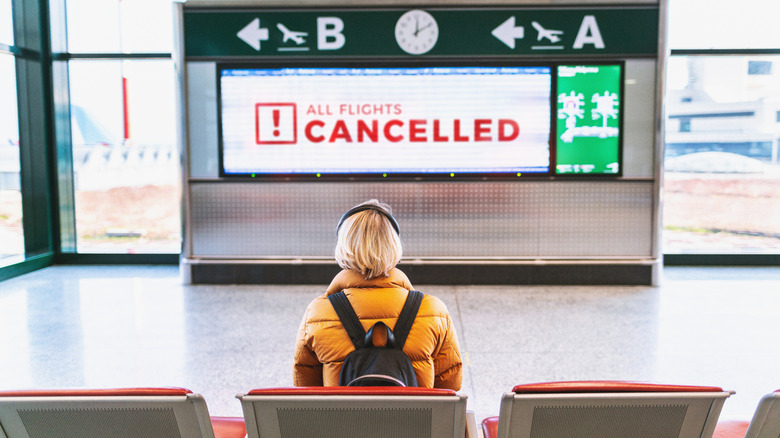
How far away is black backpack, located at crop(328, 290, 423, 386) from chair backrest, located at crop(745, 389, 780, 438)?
0.86 metres

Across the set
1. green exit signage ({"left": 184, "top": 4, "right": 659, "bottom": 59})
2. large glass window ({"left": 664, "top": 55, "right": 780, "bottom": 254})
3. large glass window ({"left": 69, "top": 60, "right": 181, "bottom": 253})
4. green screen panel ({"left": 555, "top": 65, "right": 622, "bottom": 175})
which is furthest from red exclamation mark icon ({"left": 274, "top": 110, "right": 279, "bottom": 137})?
large glass window ({"left": 664, "top": 55, "right": 780, "bottom": 254})

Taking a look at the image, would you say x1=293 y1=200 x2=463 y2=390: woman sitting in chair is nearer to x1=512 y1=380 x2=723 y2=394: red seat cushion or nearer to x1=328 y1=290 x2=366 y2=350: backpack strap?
x1=328 y1=290 x2=366 y2=350: backpack strap

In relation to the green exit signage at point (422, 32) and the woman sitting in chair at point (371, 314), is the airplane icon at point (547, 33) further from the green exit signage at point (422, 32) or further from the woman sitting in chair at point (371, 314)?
the woman sitting in chair at point (371, 314)

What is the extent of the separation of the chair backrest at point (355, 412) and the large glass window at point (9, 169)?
604 centimetres

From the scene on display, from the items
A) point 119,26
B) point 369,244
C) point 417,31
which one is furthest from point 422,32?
point 369,244

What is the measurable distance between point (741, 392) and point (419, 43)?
3.95 meters

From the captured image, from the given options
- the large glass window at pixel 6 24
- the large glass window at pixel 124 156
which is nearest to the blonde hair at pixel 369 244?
the large glass window at pixel 124 156

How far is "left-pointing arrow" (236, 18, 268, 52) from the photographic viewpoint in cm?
559

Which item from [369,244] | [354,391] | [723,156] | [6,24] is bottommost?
[354,391]

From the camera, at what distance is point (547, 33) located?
552 centimetres

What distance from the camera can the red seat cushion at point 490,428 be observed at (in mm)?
1900

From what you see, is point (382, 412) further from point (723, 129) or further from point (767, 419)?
point (723, 129)

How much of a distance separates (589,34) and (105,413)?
5366 mm

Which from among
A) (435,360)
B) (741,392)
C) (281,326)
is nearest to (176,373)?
(281,326)
